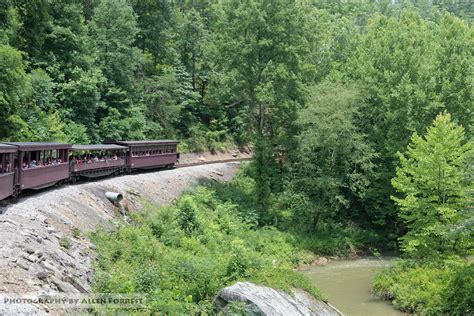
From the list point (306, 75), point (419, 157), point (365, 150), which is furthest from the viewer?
point (306, 75)

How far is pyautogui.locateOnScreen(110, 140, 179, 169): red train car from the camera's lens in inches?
1480

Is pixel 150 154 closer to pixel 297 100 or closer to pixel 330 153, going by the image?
pixel 297 100

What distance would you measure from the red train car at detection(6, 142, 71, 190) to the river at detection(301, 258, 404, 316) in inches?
589

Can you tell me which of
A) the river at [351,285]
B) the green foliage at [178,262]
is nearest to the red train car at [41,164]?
the green foliage at [178,262]

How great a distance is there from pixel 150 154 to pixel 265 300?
26643 mm

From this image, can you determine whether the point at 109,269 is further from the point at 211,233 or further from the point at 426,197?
the point at 426,197

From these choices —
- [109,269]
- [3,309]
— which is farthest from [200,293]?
[3,309]

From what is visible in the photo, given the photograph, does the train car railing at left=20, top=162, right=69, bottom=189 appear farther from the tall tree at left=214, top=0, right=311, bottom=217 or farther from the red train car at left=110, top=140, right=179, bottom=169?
the tall tree at left=214, top=0, right=311, bottom=217

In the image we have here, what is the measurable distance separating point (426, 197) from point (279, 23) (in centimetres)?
1952

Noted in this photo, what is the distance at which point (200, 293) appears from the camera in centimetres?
1748

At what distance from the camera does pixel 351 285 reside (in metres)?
26.7

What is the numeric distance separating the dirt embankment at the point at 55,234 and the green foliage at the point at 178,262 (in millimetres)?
897

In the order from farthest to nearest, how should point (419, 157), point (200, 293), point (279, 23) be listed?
point (279, 23)
point (419, 157)
point (200, 293)

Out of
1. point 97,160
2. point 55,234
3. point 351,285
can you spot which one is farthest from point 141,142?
point 55,234
